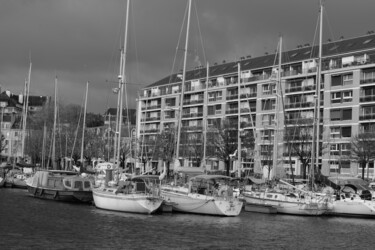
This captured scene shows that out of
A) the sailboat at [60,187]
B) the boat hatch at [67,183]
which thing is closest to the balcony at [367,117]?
the sailboat at [60,187]

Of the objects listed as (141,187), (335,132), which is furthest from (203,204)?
(335,132)

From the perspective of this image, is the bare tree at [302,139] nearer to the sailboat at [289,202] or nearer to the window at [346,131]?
the window at [346,131]

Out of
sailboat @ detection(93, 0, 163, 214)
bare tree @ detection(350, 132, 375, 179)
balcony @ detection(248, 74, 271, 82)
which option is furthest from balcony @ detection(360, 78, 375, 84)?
sailboat @ detection(93, 0, 163, 214)

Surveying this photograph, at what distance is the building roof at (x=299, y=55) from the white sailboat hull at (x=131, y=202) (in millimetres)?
50003

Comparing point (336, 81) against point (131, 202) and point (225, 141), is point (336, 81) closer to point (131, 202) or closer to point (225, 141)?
point (225, 141)

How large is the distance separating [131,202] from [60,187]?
58.9 feet

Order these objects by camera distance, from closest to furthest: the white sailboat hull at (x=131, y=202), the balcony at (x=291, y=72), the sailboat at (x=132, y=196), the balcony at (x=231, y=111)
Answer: the white sailboat hull at (x=131, y=202) < the sailboat at (x=132, y=196) < the balcony at (x=291, y=72) < the balcony at (x=231, y=111)

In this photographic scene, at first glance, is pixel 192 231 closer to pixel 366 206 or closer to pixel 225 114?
pixel 366 206

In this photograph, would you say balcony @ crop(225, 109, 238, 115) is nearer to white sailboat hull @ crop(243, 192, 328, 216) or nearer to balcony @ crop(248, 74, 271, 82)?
balcony @ crop(248, 74, 271, 82)

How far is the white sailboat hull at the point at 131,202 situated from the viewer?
49500 millimetres

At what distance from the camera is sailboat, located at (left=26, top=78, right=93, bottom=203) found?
6181cm

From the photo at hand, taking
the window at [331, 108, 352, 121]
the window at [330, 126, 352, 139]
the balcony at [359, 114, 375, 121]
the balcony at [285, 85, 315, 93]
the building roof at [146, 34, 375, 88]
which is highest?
the building roof at [146, 34, 375, 88]

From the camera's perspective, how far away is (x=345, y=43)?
377ft

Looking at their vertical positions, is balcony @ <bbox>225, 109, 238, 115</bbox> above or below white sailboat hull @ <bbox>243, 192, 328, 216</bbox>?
above
